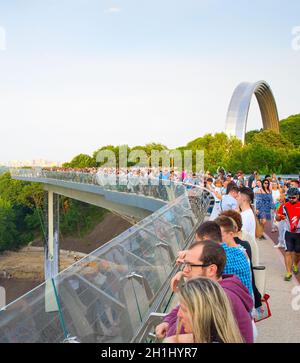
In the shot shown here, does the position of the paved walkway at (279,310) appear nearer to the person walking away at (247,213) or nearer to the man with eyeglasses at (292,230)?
the man with eyeglasses at (292,230)

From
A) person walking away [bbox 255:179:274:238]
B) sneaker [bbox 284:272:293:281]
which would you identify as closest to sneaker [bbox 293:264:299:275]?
sneaker [bbox 284:272:293:281]

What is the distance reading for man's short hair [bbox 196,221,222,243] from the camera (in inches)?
138

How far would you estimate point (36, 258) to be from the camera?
66250 millimetres

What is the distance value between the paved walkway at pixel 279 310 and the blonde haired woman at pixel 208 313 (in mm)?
2952

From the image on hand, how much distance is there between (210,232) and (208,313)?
158 centimetres

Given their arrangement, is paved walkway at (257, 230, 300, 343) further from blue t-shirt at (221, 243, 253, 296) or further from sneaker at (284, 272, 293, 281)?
blue t-shirt at (221, 243, 253, 296)

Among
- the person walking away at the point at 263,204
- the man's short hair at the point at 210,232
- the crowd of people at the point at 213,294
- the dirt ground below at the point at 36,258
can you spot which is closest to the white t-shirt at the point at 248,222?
the crowd of people at the point at 213,294

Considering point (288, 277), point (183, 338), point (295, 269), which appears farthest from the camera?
point (295, 269)

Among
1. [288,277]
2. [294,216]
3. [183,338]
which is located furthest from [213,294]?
[294,216]

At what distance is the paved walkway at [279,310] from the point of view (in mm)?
4832

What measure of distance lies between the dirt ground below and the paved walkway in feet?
143

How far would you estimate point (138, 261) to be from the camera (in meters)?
4.57

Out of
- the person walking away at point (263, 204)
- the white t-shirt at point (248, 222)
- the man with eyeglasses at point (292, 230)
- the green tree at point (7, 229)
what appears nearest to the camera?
the white t-shirt at point (248, 222)

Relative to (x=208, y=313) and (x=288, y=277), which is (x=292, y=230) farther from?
(x=208, y=313)
